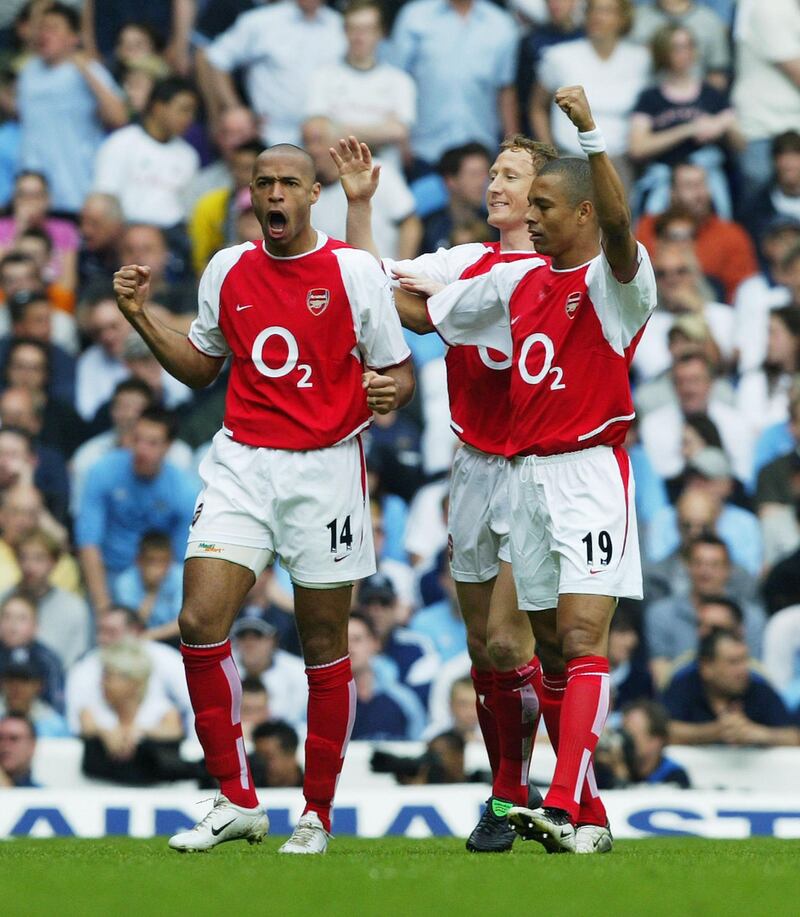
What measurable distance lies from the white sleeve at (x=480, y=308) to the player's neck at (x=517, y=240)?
32 cm

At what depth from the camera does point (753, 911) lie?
17.0 ft

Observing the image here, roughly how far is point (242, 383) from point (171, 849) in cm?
187

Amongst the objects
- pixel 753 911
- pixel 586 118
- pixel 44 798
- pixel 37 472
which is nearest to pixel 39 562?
pixel 37 472

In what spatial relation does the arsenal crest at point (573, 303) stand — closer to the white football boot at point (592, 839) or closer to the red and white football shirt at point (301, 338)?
the red and white football shirt at point (301, 338)

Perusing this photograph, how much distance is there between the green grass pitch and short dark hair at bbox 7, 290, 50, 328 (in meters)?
6.07

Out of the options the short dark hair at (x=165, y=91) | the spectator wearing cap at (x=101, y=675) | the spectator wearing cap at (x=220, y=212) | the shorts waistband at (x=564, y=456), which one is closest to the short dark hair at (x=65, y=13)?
the short dark hair at (x=165, y=91)

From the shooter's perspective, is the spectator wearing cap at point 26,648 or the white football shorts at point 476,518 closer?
the white football shorts at point 476,518

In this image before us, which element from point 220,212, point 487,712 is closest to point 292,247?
point 487,712

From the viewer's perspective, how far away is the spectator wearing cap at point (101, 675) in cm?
A: 1134

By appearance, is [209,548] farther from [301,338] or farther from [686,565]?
[686,565]

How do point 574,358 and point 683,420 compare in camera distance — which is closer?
point 574,358

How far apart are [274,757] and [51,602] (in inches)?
76.6

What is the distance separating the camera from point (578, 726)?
268 inches

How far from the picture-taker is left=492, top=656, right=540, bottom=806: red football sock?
788 centimetres
